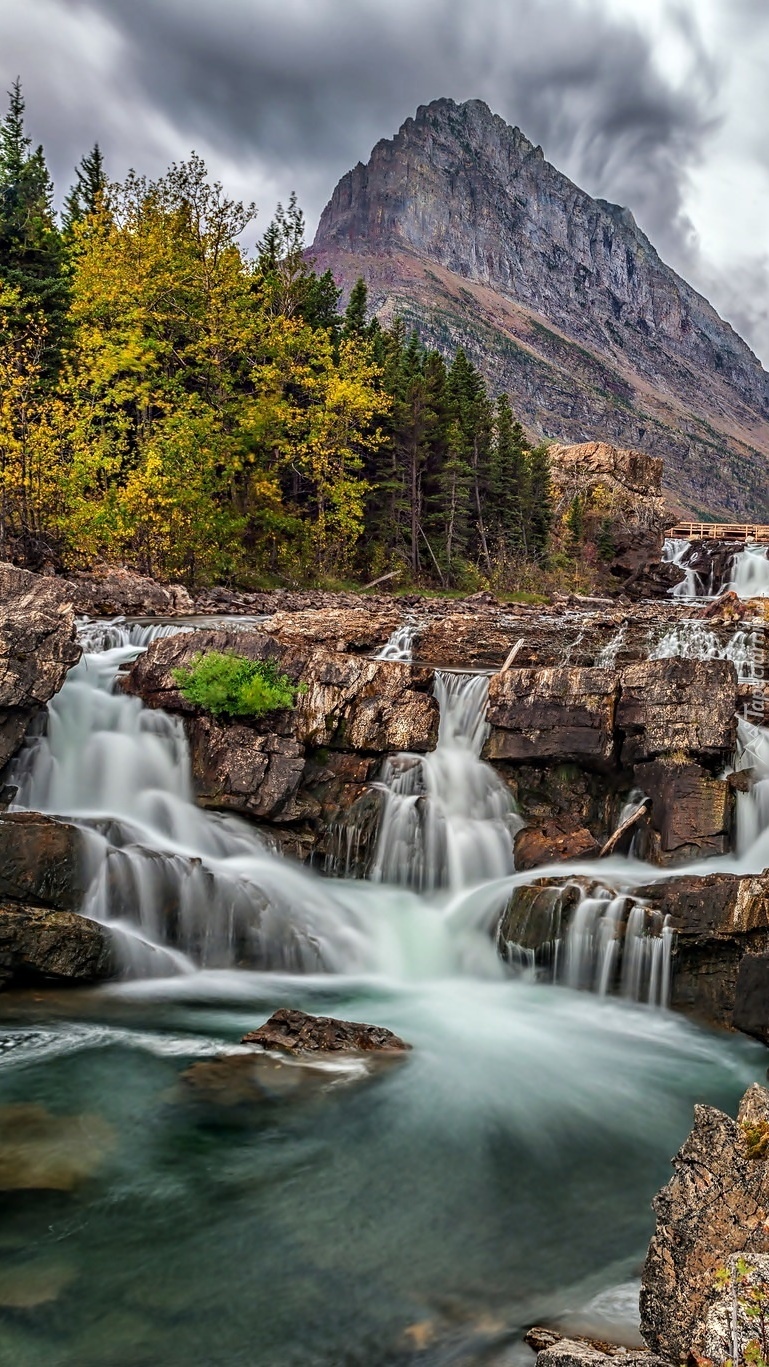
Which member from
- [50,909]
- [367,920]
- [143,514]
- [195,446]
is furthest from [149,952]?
[195,446]

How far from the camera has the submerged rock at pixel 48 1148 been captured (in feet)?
20.4

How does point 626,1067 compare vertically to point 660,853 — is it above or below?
below

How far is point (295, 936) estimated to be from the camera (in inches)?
456

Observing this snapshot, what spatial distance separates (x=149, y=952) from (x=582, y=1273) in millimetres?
6771

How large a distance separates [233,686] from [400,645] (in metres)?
5.78

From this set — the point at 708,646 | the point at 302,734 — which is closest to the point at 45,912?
the point at 302,734

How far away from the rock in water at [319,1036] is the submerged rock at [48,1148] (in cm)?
190

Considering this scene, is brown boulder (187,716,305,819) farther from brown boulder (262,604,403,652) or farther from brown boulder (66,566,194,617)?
brown boulder (66,566,194,617)

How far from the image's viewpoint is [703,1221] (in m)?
4.09

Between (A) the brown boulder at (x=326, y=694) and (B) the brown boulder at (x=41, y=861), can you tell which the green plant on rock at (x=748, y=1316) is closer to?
(B) the brown boulder at (x=41, y=861)

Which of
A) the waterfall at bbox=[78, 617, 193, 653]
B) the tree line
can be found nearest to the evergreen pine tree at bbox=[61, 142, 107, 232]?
the tree line

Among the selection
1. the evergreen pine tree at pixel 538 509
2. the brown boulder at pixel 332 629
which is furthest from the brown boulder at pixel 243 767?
the evergreen pine tree at pixel 538 509

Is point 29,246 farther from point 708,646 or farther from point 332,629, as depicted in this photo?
point 708,646

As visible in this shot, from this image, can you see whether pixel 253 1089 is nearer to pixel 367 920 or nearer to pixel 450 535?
pixel 367 920
